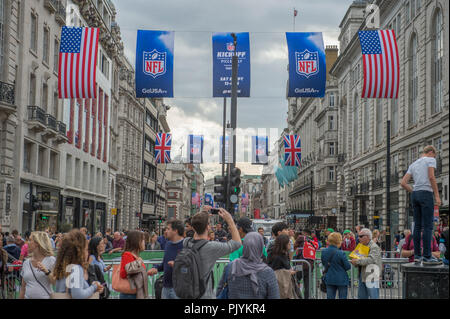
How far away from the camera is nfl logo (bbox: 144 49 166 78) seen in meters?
23.4

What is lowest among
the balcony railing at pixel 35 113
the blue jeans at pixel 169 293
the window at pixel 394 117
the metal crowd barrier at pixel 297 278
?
the metal crowd barrier at pixel 297 278

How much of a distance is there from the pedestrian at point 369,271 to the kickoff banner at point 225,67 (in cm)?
1393

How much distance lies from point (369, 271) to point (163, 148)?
31056mm

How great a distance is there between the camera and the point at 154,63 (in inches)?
923

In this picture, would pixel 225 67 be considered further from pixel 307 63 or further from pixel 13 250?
pixel 13 250

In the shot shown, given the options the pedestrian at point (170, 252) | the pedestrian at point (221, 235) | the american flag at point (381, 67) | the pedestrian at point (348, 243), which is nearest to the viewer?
the pedestrian at point (170, 252)

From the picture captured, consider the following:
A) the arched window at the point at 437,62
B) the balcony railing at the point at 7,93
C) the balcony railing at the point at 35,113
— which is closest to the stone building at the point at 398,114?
the arched window at the point at 437,62

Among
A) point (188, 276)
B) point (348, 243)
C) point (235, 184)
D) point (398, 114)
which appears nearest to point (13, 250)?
point (235, 184)

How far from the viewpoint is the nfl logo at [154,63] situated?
2338 cm

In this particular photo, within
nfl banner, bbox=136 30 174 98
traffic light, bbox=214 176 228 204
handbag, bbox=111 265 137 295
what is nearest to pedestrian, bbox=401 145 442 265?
handbag, bbox=111 265 137 295

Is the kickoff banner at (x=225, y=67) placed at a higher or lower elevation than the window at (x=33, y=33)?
lower

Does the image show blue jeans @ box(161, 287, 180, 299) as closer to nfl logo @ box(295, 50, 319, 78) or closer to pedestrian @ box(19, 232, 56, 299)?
pedestrian @ box(19, 232, 56, 299)

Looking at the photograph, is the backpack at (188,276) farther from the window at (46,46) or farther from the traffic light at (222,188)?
the window at (46,46)
